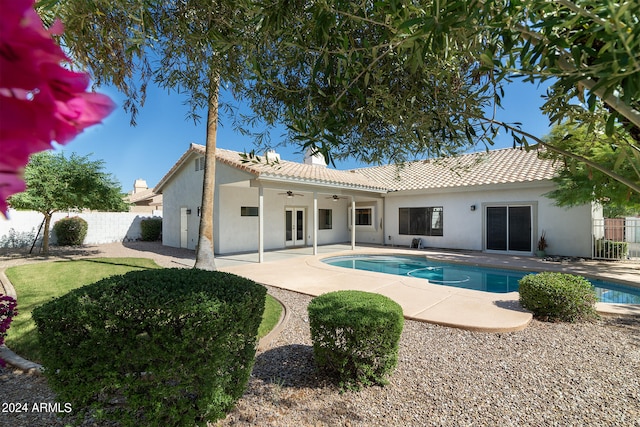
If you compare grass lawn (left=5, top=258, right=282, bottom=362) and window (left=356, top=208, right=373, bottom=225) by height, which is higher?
window (left=356, top=208, right=373, bottom=225)

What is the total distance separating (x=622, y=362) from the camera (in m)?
4.70

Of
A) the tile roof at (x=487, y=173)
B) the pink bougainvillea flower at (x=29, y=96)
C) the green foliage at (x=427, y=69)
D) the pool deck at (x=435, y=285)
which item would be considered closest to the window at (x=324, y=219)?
the tile roof at (x=487, y=173)

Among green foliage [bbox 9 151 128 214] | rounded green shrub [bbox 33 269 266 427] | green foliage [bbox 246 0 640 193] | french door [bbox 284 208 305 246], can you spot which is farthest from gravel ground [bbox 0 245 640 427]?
french door [bbox 284 208 305 246]

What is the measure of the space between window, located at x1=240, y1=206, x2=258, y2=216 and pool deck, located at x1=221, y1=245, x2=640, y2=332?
2557mm

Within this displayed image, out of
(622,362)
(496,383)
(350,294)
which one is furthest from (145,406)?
(622,362)

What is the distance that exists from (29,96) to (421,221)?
2084cm

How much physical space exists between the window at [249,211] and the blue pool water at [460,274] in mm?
5055

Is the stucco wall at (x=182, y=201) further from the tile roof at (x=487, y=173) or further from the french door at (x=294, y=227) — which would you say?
the tile roof at (x=487, y=173)

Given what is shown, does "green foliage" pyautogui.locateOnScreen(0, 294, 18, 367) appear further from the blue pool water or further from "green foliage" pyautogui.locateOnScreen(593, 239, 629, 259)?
"green foliage" pyautogui.locateOnScreen(593, 239, 629, 259)

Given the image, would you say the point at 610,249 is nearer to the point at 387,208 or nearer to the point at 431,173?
the point at 431,173

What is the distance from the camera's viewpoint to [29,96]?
0.54 meters

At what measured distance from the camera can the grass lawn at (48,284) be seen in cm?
536

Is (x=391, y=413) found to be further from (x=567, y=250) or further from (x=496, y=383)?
(x=567, y=250)

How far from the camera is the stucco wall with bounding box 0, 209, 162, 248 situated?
60.0ft
